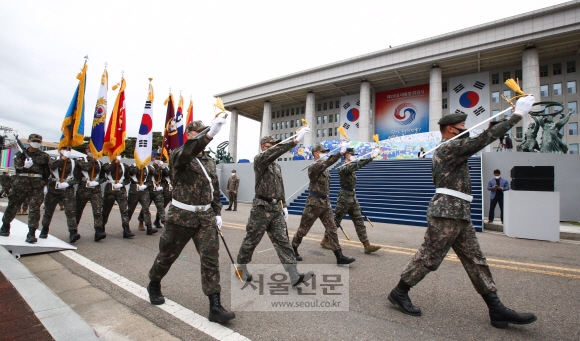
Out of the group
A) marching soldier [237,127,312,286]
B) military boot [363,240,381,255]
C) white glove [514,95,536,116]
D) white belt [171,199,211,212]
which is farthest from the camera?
military boot [363,240,381,255]

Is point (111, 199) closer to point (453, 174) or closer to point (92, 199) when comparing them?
point (92, 199)

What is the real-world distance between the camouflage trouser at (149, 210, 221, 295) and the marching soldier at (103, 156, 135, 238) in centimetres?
444

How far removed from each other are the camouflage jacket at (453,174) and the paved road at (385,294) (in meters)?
1.03

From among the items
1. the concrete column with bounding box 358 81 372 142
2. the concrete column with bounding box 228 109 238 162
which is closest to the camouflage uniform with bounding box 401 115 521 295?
the concrete column with bounding box 358 81 372 142

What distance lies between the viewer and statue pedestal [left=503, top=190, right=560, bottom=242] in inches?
285

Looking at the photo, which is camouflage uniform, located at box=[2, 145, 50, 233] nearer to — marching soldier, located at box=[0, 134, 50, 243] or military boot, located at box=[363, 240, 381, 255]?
marching soldier, located at box=[0, 134, 50, 243]

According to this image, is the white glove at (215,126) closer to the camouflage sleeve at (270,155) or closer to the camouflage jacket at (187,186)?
the camouflage jacket at (187,186)

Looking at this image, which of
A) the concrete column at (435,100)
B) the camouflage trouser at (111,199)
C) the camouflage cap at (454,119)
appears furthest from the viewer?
the concrete column at (435,100)

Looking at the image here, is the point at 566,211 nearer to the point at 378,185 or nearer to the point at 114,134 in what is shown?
the point at 378,185

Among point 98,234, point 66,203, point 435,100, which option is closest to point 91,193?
point 66,203

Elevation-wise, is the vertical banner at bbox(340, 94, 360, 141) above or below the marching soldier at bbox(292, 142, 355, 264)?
above

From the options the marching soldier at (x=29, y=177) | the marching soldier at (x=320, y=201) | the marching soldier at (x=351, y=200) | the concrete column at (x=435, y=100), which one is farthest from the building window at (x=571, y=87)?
the marching soldier at (x=29, y=177)

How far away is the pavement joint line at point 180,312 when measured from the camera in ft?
8.04

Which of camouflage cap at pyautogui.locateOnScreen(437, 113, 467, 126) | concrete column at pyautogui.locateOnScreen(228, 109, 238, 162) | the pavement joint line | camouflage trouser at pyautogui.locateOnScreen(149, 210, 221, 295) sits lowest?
the pavement joint line
